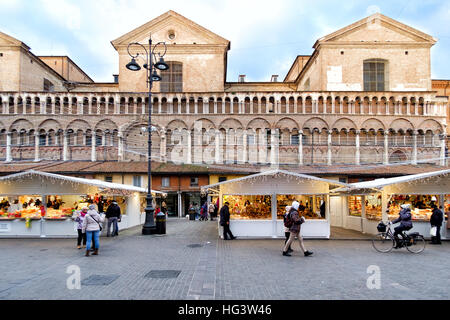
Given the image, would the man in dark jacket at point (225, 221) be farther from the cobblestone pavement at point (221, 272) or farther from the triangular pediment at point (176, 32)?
the triangular pediment at point (176, 32)

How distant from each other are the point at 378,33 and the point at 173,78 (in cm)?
2364

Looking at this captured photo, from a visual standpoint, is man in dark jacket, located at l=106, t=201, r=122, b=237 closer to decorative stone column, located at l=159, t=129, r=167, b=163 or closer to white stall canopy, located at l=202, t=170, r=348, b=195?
white stall canopy, located at l=202, t=170, r=348, b=195

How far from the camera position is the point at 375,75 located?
38.6 metres

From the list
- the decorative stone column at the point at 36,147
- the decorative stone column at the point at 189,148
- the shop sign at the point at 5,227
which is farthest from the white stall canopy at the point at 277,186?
the decorative stone column at the point at 36,147

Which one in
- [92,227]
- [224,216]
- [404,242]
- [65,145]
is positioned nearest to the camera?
[92,227]

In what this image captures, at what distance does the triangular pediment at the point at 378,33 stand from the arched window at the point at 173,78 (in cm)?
1596

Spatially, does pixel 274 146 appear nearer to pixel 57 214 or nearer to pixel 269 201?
pixel 269 201

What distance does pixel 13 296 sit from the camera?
23.2 feet

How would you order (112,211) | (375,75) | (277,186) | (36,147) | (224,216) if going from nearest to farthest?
1. (224,216)
2. (277,186)
3. (112,211)
4. (36,147)
5. (375,75)

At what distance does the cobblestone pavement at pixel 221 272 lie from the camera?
24.0ft

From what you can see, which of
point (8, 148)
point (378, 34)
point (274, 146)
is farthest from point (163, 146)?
point (378, 34)
